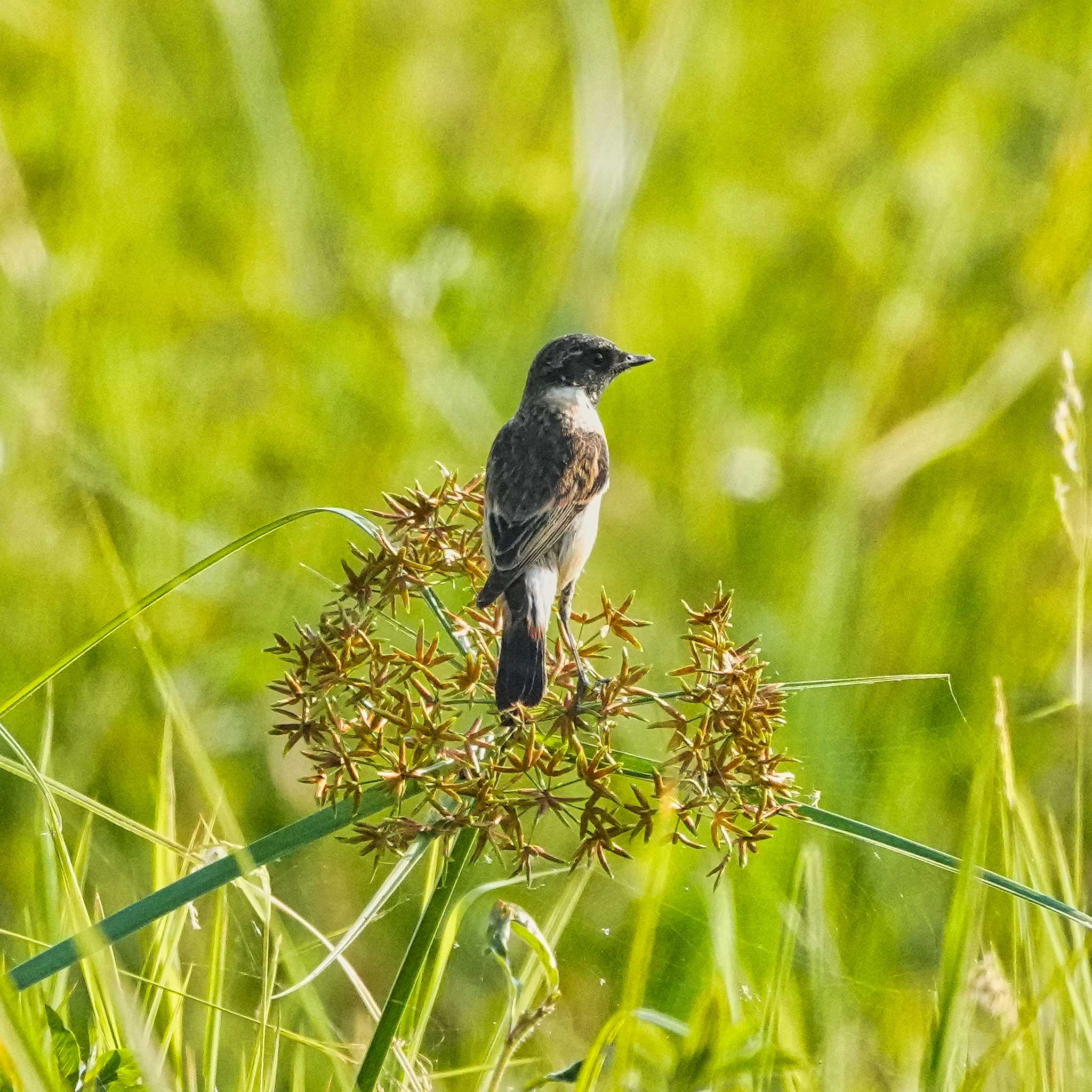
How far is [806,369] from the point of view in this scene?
4898mm

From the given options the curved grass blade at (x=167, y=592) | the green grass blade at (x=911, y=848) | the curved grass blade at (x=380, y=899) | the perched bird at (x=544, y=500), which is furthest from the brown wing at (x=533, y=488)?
the green grass blade at (x=911, y=848)

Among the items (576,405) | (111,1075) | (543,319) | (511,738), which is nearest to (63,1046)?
(111,1075)

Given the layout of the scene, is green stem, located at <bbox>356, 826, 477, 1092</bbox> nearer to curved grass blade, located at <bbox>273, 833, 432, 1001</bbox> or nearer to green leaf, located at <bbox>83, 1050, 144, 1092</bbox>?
curved grass blade, located at <bbox>273, 833, 432, 1001</bbox>

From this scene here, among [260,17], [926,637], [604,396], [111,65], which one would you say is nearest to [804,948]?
[926,637]

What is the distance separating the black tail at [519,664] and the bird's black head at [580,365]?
1.21m

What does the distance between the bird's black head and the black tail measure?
1.21 m

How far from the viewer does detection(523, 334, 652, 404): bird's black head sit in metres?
2.89

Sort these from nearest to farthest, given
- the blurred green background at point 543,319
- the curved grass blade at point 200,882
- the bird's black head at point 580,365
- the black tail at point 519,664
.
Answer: the curved grass blade at point 200,882 < the black tail at point 519,664 < the bird's black head at point 580,365 < the blurred green background at point 543,319

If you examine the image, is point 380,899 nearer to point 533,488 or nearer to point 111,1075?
point 111,1075

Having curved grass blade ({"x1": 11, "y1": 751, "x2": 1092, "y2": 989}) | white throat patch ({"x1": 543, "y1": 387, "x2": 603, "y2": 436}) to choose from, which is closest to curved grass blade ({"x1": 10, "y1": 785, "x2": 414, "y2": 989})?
Result: curved grass blade ({"x1": 11, "y1": 751, "x2": 1092, "y2": 989})

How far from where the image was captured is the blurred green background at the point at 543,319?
3.90m

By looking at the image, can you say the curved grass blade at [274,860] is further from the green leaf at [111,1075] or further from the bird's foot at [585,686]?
the green leaf at [111,1075]

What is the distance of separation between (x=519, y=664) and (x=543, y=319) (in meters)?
3.28

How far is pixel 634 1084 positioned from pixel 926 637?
2343 millimetres
